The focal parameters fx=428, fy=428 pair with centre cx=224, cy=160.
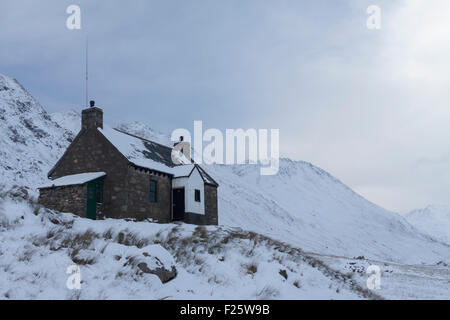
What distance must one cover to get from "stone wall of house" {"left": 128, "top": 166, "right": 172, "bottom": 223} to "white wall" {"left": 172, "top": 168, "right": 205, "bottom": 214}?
78 centimetres

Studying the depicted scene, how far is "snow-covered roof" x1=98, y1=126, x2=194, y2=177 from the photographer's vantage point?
25.3 metres

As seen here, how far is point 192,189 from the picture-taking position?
91.4 feet

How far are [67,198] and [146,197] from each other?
437cm

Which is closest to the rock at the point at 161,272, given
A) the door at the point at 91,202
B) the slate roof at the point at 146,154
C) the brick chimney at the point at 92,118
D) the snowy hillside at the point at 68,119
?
the door at the point at 91,202

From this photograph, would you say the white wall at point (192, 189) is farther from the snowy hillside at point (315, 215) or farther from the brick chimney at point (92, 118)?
the snowy hillside at point (315, 215)

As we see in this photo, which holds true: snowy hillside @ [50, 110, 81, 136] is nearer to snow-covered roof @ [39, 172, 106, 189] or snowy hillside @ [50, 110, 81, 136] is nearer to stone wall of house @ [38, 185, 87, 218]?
snow-covered roof @ [39, 172, 106, 189]

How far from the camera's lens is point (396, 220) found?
315 ft

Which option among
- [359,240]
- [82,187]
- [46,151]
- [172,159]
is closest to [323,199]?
[359,240]

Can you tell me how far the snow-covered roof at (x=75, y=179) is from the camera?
23.5 m

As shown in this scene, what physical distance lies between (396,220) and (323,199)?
16.5 meters

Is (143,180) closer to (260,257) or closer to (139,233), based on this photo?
(139,233)

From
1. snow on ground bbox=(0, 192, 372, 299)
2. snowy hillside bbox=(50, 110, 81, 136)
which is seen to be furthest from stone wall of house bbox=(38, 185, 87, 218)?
snowy hillside bbox=(50, 110, 81, 136)
